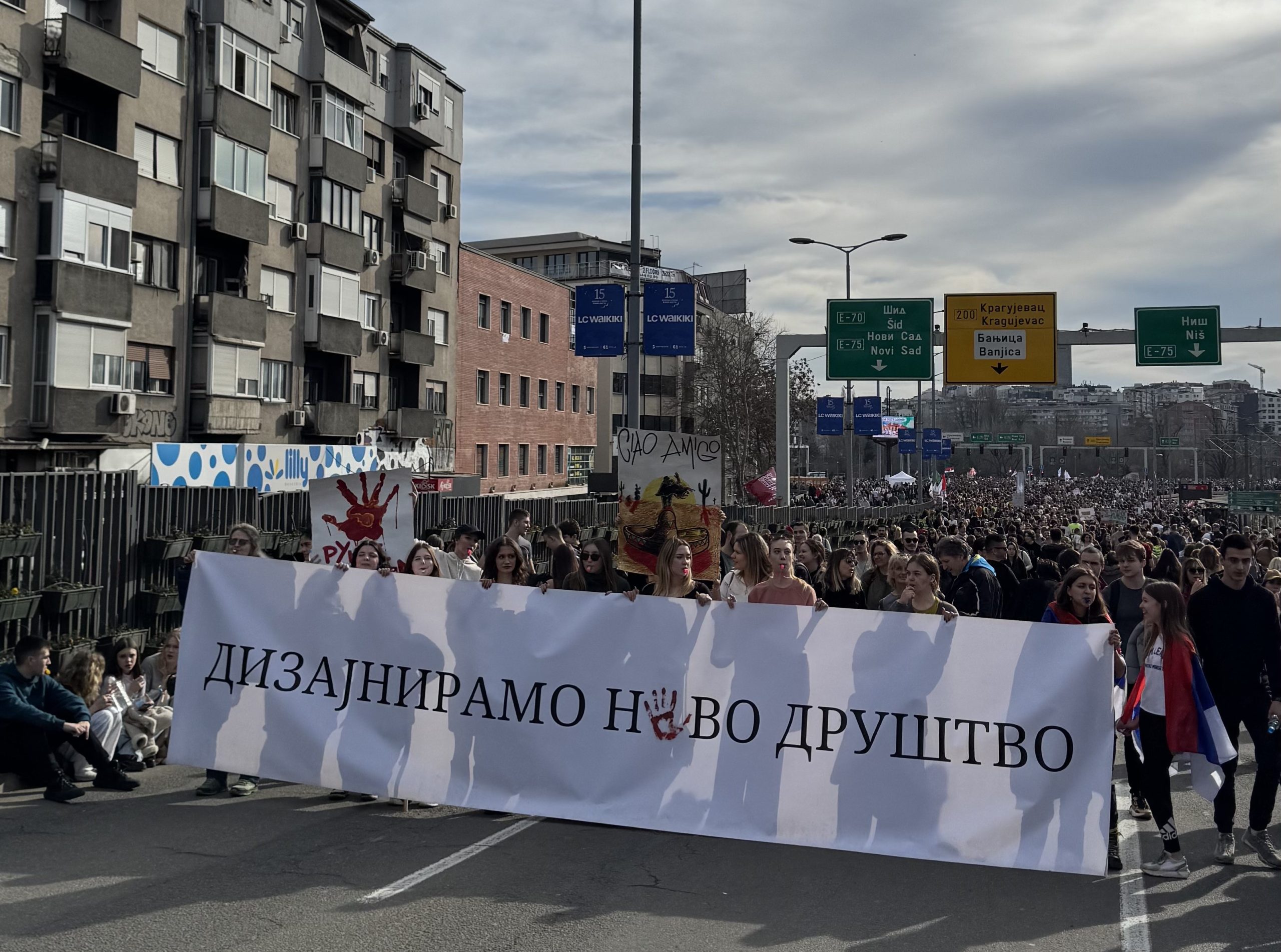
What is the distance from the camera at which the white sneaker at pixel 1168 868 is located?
6.61 meters

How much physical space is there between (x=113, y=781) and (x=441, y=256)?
128 ft

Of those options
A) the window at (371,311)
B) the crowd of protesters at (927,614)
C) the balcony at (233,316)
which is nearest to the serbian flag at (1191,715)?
the crowd of protesters at (927,614)

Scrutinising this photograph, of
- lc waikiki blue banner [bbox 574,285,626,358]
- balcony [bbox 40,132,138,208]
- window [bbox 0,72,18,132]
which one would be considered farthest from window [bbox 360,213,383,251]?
lc waikiki blue banner [bbox 574,285,626,358]

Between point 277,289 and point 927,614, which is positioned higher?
point 277,289

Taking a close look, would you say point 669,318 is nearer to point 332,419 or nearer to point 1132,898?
point 1132,898

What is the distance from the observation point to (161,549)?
44.6ft

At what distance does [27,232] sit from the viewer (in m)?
26.6

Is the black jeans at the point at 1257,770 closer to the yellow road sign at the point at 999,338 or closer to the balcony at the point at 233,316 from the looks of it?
the yellow road sign at the point at 999,338

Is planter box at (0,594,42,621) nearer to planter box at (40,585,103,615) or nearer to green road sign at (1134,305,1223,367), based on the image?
planter box at (40,585,103,615)

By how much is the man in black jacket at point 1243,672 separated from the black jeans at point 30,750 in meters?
7.37

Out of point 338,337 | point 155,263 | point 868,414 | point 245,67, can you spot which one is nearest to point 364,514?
point 155,263

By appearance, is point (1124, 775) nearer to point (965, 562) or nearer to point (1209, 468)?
point (965, 562)

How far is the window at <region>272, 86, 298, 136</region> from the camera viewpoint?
118ft

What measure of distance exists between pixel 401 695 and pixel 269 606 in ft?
3.81
